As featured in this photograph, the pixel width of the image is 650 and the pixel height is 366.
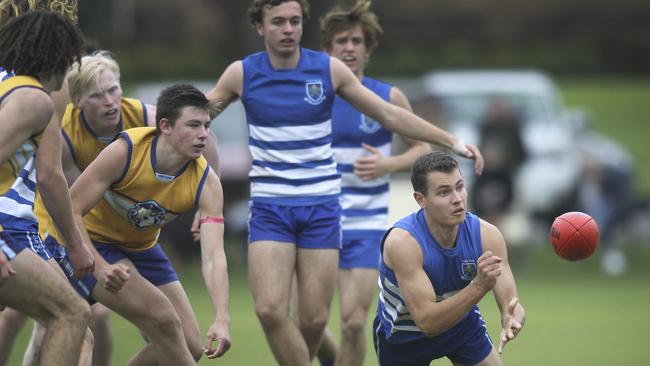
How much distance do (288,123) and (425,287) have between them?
1897 millimetres

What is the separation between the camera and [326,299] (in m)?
8.44

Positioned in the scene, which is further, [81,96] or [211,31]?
[211,31]

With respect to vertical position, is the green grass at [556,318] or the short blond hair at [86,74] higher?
the short blond hair at [86,74]

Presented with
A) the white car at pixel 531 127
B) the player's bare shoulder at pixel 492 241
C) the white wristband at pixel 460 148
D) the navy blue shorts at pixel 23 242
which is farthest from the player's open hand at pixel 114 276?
the white car at pixel 531 127

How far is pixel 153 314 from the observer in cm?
747

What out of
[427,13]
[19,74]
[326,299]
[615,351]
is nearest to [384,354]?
[326,299]

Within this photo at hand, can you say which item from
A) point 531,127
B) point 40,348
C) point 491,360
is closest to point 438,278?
point 491,360

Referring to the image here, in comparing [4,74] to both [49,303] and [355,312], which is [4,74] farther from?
[355,312]

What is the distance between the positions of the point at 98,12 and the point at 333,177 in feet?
75.5

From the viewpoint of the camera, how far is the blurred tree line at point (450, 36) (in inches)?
1340

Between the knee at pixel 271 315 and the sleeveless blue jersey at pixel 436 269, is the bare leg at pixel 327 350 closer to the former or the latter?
the knee at pixel 271 315

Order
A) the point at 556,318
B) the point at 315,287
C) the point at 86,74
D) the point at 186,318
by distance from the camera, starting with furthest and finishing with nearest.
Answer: the point at 556,318, the point at 315,287, the point at 186,318, the point at 86,74

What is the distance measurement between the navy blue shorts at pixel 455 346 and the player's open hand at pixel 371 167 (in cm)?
194

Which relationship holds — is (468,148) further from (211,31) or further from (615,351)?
(211,31)
